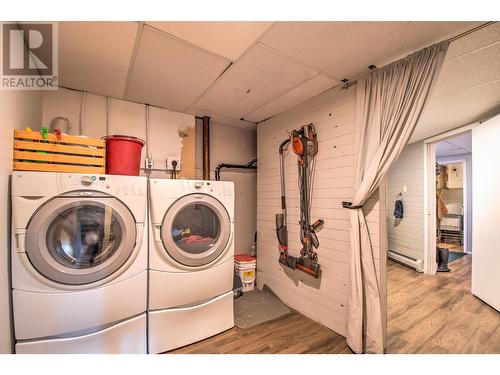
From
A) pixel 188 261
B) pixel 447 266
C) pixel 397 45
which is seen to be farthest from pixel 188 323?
pixel 447 266

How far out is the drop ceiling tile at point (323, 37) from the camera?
121cm

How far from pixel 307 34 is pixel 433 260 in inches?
151

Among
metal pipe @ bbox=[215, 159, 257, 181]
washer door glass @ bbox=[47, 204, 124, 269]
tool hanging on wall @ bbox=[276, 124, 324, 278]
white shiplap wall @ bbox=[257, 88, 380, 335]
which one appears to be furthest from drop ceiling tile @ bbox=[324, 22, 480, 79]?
washer door glass @ bbox=[47, 204, 124, 269]

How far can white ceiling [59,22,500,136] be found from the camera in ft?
4.08

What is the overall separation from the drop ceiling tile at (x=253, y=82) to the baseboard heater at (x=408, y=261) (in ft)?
11.4

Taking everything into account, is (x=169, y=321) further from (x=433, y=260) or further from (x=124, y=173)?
(x=433, y=260)

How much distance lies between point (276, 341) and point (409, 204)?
133 inches

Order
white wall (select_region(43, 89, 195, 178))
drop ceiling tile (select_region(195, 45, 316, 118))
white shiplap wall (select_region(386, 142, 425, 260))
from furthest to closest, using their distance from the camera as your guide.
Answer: white shiplap wall (select_region(386, 142, 425, 260)) < white wall (select_region(43, 89, 195, 178)) < drop ceiling tile (select_region(195, 45, 316, 118))

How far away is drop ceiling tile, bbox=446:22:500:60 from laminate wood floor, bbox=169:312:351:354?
2234 millimetres

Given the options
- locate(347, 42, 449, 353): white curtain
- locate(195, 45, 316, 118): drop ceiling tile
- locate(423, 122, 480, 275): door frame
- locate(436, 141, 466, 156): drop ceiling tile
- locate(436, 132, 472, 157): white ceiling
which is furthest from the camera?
locate(436, 141, 466, 156): drop ceiling tile

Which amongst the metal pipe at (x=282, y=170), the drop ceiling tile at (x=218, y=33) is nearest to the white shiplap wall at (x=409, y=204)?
the metal pipe at (x=282, y=170)

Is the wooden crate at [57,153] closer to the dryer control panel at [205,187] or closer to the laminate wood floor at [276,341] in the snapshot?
the dryer control panel at [205,187]

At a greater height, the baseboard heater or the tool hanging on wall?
the tool hanging on wall

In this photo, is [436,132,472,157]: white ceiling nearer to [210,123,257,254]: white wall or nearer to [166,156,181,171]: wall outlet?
[210,123,257,254]: white wall
